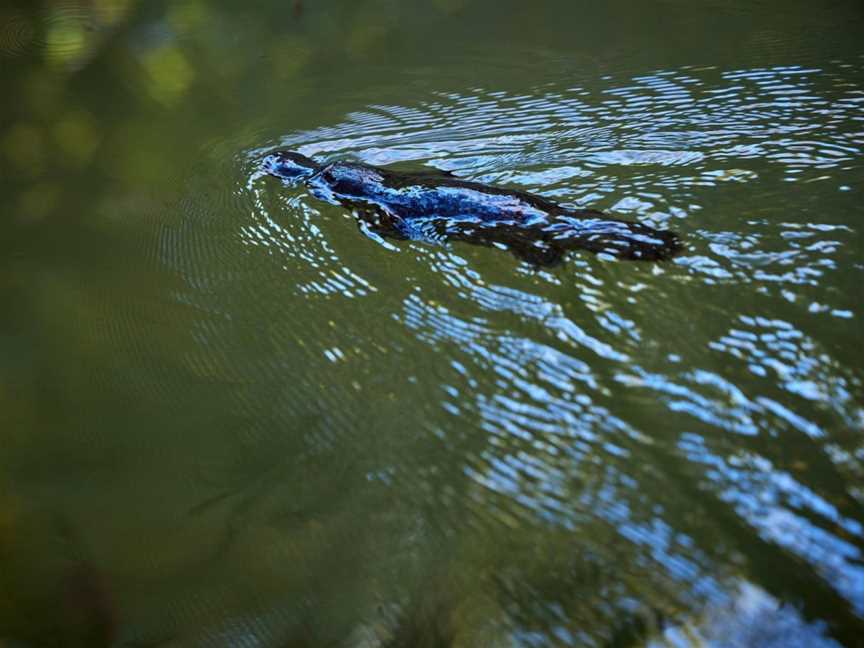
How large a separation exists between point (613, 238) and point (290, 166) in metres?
1.20

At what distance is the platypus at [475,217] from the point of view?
2.22 m

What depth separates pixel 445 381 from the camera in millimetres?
1912

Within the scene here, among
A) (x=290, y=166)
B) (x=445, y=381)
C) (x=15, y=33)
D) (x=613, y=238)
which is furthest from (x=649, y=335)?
(x=15, y=33)

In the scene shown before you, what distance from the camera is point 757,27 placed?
12.2 ft

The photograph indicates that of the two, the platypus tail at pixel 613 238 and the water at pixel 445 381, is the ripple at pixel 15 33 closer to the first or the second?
the water at pixel 445 381

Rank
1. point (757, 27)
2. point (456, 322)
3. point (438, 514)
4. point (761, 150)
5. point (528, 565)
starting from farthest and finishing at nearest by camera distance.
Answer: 1. point (757, 27)
2. point (761, 150)
3. point (456, 322)
4. point (438, 514)
5. point (528, 565)

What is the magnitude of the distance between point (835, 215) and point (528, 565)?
4.80 feet

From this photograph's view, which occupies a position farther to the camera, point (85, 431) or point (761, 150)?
point (761, 150)

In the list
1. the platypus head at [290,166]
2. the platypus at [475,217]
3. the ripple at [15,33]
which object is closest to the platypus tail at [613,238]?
the platypus at [475,217]

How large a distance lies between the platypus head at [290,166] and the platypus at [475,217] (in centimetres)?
5

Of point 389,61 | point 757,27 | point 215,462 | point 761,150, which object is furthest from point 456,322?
point 757,27

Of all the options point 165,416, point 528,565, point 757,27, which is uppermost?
point 757,27

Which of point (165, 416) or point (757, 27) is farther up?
point (757, 27)

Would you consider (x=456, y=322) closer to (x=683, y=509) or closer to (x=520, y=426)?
(x=520, y=426)
